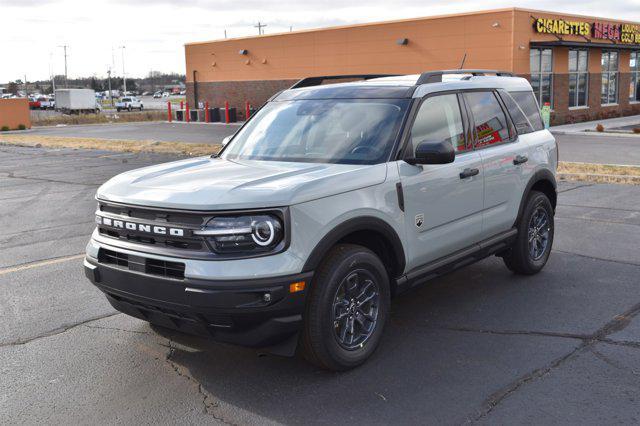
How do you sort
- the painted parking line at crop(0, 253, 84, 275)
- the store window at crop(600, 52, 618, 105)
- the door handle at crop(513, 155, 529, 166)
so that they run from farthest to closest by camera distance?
the store window at crop(600, 52, 618, 105)
the painted parking line at crop(0, 253, 84, 275)
the door handle at crop(513, 155, 529, 166)

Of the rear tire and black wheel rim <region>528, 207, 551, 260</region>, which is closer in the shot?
the rear tire

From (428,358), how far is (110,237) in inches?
91.6

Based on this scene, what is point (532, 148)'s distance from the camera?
6465 millimetres

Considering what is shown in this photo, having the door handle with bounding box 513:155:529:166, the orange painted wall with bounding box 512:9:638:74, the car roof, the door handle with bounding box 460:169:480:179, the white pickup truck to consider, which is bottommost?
the door handle with bounding box 460:169:480:179

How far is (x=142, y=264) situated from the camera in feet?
13.8

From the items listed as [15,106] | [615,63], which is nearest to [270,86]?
[15,106]

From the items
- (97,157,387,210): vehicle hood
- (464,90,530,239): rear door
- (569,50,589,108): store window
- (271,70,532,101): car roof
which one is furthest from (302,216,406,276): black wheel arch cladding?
(569,50,589,108): store window

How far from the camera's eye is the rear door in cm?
580

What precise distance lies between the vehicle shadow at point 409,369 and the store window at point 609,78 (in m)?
33.6

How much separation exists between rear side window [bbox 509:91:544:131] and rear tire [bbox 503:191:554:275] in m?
0.74

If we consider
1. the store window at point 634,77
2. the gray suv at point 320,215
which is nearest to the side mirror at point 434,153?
the gray suv at point 320,215

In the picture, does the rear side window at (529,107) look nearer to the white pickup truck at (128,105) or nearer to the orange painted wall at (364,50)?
the orange painted wall at (364,50)

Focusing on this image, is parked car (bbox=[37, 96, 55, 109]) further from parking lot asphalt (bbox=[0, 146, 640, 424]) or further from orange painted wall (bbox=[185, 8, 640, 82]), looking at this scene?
parking lot asphalt (bbox=[0, 146, 640, 424])

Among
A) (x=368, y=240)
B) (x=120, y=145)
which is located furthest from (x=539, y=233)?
(x=120, y=145)
